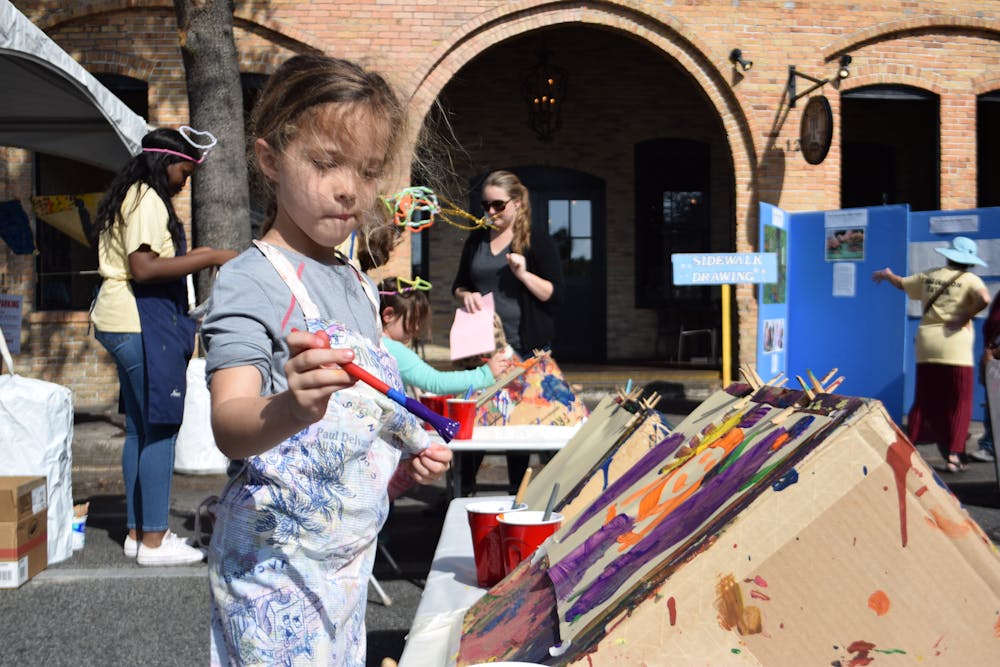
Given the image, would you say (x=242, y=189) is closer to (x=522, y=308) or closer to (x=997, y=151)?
(x=522, y=308)

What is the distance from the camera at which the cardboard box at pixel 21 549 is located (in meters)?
4.40

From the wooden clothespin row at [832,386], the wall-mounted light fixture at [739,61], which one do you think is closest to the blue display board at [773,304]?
the wall-mounted light fixture at [739,61]

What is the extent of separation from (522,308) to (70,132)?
3751mm

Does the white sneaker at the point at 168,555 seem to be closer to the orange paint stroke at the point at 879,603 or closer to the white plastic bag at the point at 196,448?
the white plastic bag at the point at 196,448

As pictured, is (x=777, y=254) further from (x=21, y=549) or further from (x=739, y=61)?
(x=21, y=549)

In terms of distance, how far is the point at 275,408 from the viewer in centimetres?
128

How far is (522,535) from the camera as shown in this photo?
2.10m

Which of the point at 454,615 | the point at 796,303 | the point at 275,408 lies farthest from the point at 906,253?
the point at 275,408

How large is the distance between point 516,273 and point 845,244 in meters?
6.91

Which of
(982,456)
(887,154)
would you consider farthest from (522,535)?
(887,154)

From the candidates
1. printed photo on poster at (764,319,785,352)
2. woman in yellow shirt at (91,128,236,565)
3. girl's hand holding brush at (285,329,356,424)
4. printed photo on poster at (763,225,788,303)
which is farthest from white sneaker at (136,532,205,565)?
printed photo on poster at (763,225,788,303)

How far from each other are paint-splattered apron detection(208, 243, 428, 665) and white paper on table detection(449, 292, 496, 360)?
2.59 meters

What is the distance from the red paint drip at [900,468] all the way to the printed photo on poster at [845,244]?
32.7 feet

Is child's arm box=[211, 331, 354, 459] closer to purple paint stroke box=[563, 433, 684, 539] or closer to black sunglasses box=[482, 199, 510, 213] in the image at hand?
purple paint stroke box=[563, 433, 684, 539]
